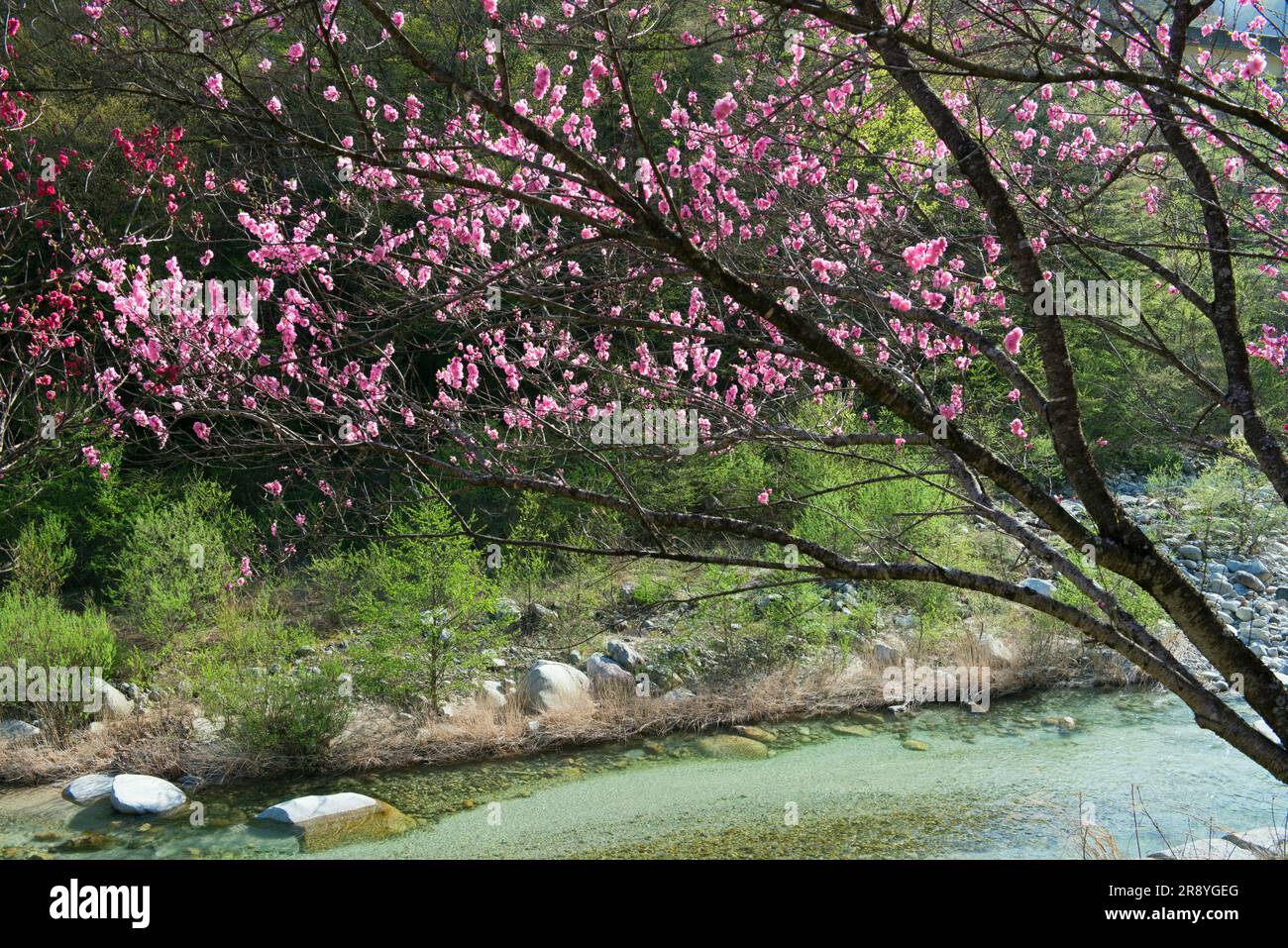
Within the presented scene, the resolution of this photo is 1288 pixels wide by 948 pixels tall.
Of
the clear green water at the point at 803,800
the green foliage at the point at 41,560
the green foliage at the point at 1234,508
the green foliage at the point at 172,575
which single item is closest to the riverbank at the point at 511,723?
the clear green water at the point at 803,800

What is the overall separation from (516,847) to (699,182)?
11.3ft

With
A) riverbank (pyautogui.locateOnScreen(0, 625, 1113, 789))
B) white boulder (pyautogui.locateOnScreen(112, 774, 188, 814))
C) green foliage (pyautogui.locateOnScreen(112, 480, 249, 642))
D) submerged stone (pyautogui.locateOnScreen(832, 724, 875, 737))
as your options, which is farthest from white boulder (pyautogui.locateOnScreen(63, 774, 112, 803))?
submerged stone (pyautogui.locateOnScreen(832, 724, 875, 737))

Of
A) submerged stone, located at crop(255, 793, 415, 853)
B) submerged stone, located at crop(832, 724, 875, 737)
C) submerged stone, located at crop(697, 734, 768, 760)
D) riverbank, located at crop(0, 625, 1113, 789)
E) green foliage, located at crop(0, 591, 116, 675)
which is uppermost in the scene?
green foliage, located at crop(0, 591, 116, 675)

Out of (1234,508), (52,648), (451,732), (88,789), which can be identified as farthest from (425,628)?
(1234,508)

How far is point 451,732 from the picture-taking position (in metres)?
6.49

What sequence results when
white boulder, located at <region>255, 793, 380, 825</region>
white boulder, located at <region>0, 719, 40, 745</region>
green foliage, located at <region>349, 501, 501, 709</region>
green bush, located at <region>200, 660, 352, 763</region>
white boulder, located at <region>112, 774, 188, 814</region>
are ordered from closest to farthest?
white boulder, located at <region>255, 793, 380, 825</region>
white boulder, located at <region>112, 774, 188, 814</region>
green bush, located at <region>200, 660, 352, 763</region>
white boulder, located at <region>0, 719, 40, 745</region>
green foliage, located at <region>349, 501, 501, 709</region>

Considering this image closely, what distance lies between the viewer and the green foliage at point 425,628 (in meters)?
6.73

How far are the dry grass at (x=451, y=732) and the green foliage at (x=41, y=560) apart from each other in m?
2.19

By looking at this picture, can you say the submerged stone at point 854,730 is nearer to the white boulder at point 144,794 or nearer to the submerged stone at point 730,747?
the submerged stone at point 730,747

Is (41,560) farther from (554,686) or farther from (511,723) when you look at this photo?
(554,686)

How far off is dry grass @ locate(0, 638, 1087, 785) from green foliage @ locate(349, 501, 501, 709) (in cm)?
26

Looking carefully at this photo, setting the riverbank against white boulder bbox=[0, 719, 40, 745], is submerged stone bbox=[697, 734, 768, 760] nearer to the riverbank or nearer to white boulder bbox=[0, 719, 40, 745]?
the riverbank

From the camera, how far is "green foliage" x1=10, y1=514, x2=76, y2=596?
808 cm

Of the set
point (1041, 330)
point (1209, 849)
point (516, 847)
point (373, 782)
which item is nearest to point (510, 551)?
point (373, 782)
